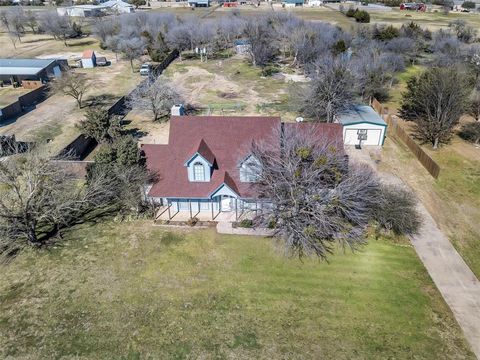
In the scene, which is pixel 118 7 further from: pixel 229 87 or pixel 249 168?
pixel 249 168

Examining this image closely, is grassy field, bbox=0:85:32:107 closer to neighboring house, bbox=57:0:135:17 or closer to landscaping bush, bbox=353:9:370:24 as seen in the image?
neighboring house, bbox=57:0:135:17

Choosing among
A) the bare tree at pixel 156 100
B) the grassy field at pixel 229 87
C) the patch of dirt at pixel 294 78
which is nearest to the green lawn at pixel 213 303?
the bare tree at pixel 156 100

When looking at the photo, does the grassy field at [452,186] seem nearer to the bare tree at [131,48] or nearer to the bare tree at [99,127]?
the bare tree at [99,127]

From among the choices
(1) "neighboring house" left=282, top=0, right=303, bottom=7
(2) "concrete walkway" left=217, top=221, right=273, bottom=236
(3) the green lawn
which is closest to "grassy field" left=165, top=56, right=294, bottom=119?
(2) "concrete walkway" left=217, top=221, right=273, bottom=236

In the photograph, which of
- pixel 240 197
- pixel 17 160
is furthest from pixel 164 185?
pixel 17 160

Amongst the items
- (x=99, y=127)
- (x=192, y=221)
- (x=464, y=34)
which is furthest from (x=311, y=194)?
(x=464, y=34)

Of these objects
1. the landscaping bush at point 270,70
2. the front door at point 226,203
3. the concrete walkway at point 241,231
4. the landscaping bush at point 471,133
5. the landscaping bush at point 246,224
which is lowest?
the concrete walkway at point 241,231
